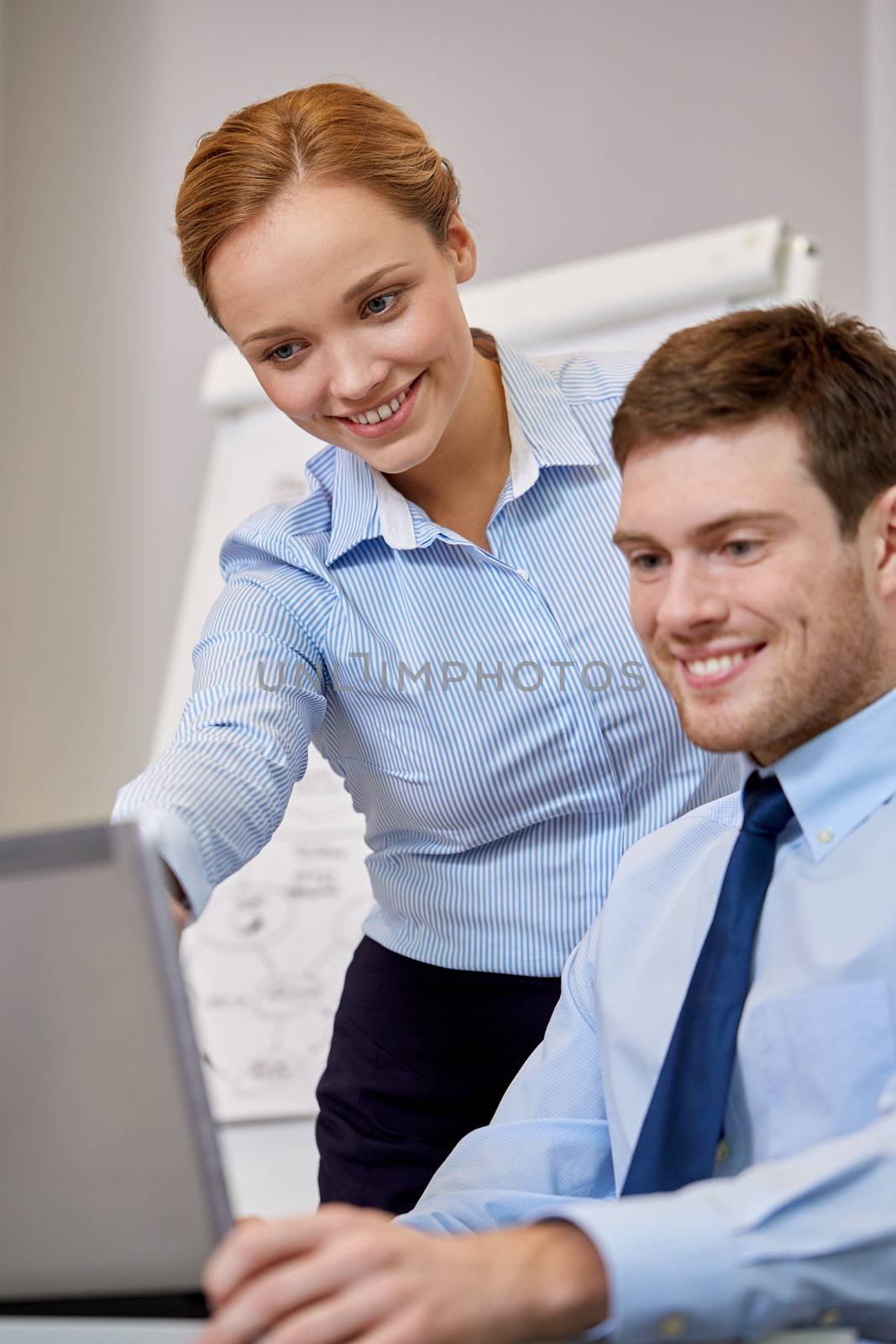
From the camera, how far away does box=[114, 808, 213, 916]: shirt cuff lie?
1.09m

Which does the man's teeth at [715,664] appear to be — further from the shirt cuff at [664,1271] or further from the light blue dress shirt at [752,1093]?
the shirt cuff at [664,1271]

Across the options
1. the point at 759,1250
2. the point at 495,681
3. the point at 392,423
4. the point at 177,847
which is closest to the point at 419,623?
the point at 495,681

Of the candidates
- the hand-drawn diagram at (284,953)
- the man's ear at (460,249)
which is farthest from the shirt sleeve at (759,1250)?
the hand-drawn diagram at (284,953)

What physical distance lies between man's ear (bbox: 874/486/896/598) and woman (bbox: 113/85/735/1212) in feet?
1.27

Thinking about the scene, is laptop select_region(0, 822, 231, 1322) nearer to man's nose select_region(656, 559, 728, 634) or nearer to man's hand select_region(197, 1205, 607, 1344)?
man's hand select_region(197, 1205, 607, 1344)

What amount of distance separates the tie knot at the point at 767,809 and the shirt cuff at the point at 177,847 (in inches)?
16.4

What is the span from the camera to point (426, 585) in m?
1.46

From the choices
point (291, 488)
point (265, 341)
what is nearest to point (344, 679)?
point (265, 341)

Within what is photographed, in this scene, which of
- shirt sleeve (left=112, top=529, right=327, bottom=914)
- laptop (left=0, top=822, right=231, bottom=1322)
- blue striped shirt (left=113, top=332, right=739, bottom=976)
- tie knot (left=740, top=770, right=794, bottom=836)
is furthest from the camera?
blue striped shirt (left=113, top=332, right=739, bottom=976)

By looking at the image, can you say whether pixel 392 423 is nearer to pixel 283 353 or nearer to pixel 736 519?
pixel 283 353

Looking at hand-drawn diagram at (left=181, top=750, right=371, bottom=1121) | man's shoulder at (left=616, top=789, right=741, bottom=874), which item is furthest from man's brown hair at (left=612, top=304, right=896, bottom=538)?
hand-drawn diagram at (left=181, top=750, right=371, bottom=1121)

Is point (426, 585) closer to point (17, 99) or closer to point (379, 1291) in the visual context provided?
point (379, 1291)

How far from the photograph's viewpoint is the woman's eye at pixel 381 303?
52.3 inches

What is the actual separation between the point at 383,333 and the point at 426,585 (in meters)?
0.27
